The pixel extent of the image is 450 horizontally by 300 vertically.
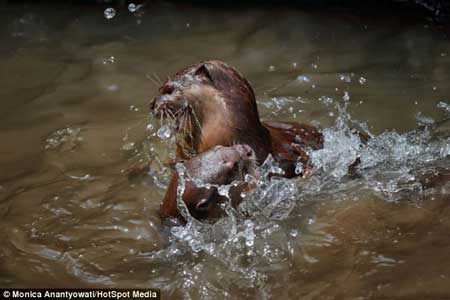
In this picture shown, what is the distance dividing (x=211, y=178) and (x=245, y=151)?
263mm

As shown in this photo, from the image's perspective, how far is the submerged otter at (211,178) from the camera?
136 inches

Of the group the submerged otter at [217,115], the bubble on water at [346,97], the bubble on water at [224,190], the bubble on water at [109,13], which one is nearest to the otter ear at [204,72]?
the submerged otter at [217,115]

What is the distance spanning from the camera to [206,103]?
3.97 m

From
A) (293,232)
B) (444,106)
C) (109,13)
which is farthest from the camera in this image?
(109,13)

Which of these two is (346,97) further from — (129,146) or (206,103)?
(129,146)

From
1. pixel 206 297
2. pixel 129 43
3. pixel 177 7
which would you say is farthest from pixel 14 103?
pixel 206 297

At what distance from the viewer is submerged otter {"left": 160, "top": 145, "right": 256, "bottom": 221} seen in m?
3.46

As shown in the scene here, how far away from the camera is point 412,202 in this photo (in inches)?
150

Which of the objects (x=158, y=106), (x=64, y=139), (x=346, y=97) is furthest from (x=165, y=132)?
(x=346, y=97)

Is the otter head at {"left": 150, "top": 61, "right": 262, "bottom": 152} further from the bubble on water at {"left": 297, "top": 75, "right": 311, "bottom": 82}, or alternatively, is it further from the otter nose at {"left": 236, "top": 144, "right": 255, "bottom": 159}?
the bubble on water at {"left": 297, "top": 75, "right": 311, "bottom": 82}

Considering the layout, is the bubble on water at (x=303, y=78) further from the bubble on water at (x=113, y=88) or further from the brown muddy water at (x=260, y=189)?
the bubble on water at (x=113, y=88)

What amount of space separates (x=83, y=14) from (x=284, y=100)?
2088 millimetres

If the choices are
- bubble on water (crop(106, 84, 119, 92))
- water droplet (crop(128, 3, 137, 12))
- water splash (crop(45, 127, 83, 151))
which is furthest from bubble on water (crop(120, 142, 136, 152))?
water droplet (crop(128, 3, 137, 12))

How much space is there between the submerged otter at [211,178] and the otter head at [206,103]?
0.30m
